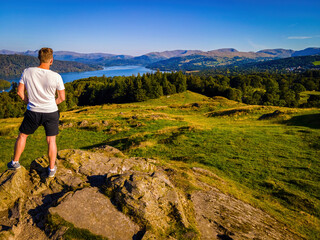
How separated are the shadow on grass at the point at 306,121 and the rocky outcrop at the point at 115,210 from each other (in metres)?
19.6

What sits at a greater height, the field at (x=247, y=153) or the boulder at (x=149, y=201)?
the boulder at (x=149, y=201)

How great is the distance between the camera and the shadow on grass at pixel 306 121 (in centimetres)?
2112

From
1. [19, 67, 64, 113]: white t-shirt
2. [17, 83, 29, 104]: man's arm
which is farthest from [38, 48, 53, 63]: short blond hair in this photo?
[17, 83, 29, 104]: man's arm

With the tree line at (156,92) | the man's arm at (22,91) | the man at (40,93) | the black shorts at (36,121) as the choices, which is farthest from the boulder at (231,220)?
the tree line at (156,92)

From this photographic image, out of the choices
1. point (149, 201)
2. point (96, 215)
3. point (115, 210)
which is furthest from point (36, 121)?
point (149, 201)

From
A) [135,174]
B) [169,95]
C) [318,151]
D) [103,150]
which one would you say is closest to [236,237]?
[135,174]

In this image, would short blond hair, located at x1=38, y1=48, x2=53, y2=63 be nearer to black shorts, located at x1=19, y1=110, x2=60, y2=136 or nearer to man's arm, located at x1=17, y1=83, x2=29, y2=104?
man's arm, located at x1=17, y1=83, x2=29, y2=104

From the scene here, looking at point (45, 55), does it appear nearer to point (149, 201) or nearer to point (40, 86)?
point (40, 86)

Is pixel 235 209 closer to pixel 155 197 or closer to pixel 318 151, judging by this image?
pixel 155 197

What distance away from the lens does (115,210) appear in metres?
5.62

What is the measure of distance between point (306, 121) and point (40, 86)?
28.5m

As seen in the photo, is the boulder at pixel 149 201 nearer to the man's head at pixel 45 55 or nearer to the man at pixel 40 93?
the man at pixel 40 93

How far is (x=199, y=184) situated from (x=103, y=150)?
A: 6690 millimetres

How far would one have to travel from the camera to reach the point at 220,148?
16.1 m
